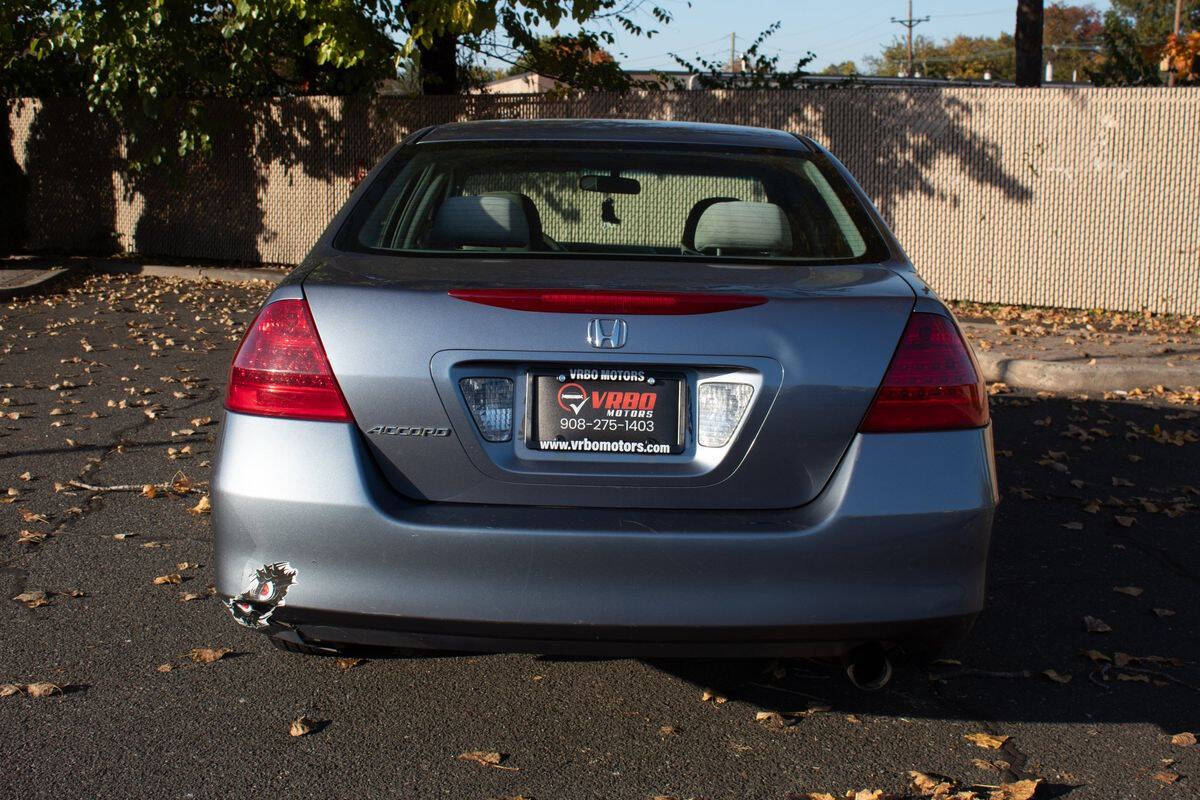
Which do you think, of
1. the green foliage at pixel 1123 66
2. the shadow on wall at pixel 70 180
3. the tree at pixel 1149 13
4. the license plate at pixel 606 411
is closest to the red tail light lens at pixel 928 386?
the license plate at pixel 606 411

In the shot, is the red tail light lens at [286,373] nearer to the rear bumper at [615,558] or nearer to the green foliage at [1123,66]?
the rear bumper at [615,558]

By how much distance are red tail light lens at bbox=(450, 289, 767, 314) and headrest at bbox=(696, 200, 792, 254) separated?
2.64 feet

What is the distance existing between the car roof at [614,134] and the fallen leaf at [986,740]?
184cm

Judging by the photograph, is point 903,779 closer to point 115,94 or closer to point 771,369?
point 771,369

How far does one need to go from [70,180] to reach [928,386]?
1772 cm

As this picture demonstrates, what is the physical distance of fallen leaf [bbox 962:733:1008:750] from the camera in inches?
136

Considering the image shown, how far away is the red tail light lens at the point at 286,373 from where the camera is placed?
10.1 ft

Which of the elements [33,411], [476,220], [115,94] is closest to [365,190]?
[476,220]

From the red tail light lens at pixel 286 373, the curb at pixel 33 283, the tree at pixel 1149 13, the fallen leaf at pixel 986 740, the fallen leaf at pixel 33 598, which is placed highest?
the tree at pixel 1149 13

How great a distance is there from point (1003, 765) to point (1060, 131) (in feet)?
34.8

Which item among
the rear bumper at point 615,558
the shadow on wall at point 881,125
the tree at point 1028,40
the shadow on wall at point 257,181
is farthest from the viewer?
the shadow on wall at point 257,181

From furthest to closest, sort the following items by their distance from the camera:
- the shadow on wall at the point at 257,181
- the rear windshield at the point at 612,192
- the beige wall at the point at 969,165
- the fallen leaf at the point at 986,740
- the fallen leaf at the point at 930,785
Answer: the shadow on wall at the point at 257,181 → the beige wall at the point at 969,165 → the rear windshield at the point at 612,192 → the fallen leaf at the point at 986,740 → the fallen leaf at the point at 930,785

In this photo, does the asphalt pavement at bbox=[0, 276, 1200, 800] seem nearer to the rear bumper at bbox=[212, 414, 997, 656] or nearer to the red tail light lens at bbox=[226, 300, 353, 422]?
the rear bumper at bbox=[212, 414, 997, 656]

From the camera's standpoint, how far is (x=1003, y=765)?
3.34 meters
